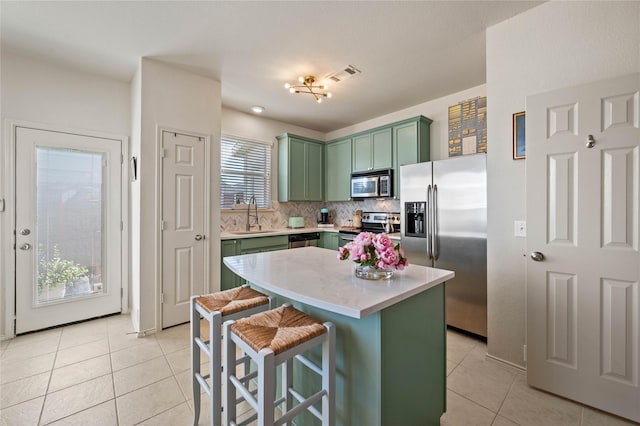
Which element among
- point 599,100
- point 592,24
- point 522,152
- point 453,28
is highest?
point 453,28

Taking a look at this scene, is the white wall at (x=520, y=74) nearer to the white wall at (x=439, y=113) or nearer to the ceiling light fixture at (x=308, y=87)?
the white wall at (x=439, y=113)

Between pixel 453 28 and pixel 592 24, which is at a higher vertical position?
pixel 453 28

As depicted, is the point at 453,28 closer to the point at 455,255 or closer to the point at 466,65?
the point at 466,65

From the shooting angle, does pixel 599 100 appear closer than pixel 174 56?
Yes

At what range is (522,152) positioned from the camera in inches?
80.4

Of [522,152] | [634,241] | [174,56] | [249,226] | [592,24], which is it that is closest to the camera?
[634,241]

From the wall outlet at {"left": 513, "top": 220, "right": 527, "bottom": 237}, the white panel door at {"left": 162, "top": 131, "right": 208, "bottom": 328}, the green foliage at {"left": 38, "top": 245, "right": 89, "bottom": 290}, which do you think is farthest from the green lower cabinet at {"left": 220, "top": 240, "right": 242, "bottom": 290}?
the wall outlet at {"left": 513, "top": 220, "right": 527, "bottom": 237}

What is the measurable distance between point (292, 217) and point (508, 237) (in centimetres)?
318

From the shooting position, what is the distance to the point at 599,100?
1.66m

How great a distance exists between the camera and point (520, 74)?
2055 mm

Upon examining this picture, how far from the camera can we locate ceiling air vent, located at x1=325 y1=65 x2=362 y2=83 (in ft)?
9.25

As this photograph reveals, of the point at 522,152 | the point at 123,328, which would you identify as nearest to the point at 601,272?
the point at 522,152

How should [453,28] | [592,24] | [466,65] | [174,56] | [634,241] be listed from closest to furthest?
[634,241] < [592,24] < [453,28] < [174,56] < [466,65]

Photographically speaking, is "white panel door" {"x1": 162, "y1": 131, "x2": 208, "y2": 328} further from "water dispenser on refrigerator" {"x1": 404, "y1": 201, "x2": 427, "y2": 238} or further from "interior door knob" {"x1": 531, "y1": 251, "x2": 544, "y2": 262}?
"interior door knob" {"x1": 531, "y1": 251, "x2": 544, "y2": 262}
